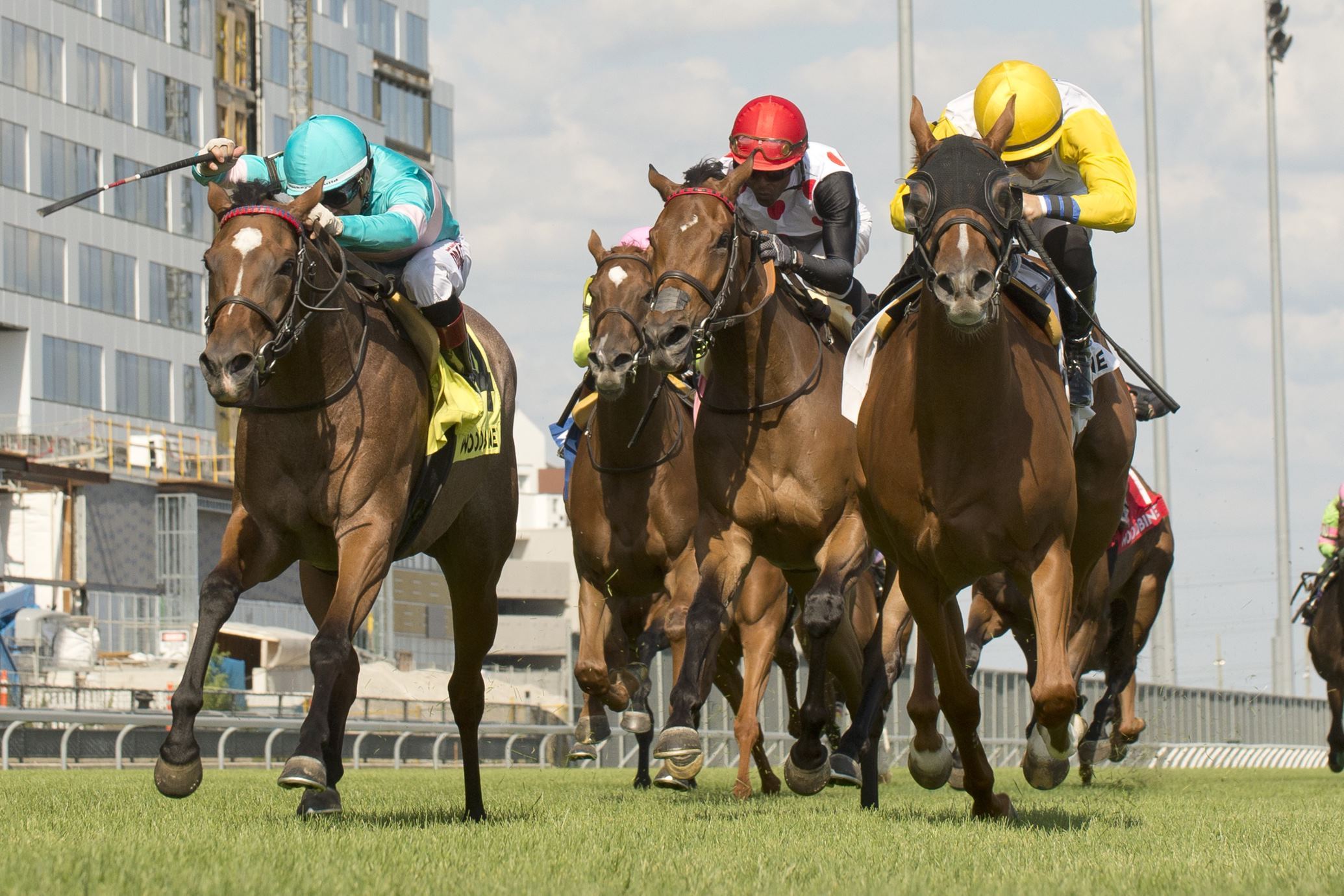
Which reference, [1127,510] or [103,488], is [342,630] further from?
[103,488]

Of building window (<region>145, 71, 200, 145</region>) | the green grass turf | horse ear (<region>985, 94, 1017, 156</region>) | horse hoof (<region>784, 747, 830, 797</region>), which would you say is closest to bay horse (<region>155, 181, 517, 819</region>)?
the green grass turf

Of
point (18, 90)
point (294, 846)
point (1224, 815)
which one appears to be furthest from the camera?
point (18, 90)

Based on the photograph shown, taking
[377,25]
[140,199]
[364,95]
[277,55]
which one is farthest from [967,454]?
[377,25]

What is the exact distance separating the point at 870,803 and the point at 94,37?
50172 millimetres

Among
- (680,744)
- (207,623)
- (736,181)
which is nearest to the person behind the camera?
(207,623)

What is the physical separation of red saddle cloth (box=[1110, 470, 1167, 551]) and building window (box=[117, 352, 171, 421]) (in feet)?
148

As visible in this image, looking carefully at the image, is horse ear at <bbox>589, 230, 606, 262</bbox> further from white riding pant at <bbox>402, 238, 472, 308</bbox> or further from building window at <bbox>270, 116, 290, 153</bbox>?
building window at <bbox>270, 116, 290, 153</bbox>

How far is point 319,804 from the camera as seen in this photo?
785cm

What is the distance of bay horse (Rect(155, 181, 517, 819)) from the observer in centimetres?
741

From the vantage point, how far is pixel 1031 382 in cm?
781

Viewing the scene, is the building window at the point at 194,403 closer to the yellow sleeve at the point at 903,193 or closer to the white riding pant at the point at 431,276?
the white riding pant at the point at 431,276

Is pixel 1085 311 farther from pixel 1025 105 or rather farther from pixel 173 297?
pixel 173 297

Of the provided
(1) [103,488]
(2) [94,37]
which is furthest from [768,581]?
(2) [94,37]

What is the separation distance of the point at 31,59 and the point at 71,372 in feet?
27.8
